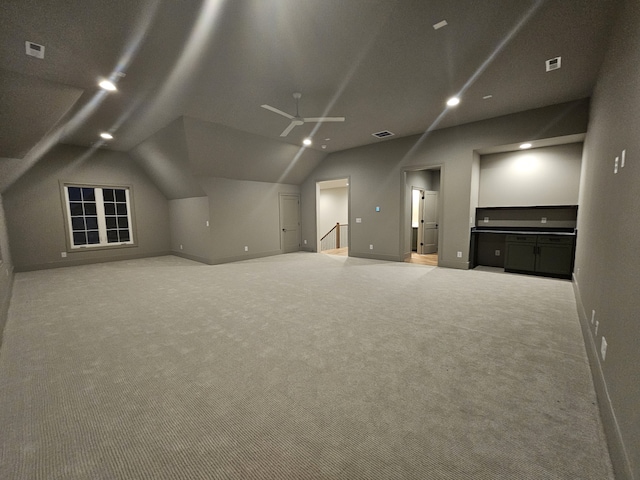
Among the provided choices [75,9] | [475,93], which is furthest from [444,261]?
[75,9]

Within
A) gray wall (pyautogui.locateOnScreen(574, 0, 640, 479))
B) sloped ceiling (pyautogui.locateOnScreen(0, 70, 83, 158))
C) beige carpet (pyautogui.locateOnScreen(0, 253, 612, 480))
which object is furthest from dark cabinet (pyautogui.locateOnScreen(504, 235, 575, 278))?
sloped ceiling (pyautogui.locateOnScreen(0, 70, 83, 158))

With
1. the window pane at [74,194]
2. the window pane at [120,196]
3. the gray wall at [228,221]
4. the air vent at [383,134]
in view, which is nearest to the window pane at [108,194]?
the window pane at [120,196]

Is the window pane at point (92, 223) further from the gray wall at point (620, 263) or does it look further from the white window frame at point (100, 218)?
the gray wall at point (620, 263)

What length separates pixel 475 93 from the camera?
3939 millimetres

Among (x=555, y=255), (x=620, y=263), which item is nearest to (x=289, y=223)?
(x=555, y=255)

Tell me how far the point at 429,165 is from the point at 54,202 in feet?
29.6

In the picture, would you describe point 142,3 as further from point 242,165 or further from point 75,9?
point 242,165

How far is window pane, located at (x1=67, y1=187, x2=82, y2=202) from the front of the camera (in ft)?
22.0

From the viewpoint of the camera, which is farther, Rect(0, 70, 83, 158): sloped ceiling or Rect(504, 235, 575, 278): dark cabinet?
Rect(504, 235, 575, 278): dark cabinet

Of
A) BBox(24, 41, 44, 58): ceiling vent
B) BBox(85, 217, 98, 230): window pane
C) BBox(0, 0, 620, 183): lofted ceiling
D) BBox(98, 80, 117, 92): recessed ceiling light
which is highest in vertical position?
BBox(0, 0, 620, 183): lofted ceiling

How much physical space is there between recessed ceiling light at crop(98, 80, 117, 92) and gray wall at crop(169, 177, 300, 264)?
2.93m

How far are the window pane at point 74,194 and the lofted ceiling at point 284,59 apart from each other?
6.92 ft

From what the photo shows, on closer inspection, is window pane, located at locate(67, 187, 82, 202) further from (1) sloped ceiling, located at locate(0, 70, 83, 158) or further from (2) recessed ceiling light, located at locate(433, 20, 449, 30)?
(2) recessed ceiling light, located at locate(433, 20, 449, 30)

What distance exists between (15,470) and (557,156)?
781cm
